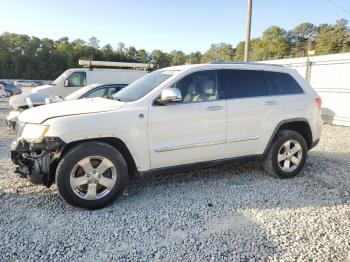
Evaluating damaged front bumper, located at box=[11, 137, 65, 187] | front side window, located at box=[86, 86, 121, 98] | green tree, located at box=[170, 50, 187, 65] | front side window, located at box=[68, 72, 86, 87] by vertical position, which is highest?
green tree, located at box=[170, 50, 187, 65]

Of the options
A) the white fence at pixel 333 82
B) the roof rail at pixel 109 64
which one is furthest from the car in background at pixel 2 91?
Result: the white fence at pixel 333 82

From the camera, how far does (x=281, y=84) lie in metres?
5.20

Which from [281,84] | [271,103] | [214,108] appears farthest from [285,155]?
[214,108]

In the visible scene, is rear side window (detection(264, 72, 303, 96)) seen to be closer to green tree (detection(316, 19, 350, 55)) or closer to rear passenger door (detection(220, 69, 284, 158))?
rear passenger door (detection(220, 69, 284, 158))

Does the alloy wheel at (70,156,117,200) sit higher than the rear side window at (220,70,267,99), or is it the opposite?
the rear side window at (220,70,267,99)

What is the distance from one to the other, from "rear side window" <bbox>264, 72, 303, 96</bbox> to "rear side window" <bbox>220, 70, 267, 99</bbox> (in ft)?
0.47

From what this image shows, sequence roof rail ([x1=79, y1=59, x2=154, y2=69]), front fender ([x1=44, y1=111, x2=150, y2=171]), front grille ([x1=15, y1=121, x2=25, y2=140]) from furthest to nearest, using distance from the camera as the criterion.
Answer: roof rail ([x1=79, y1=59, x2=154, y2=69]) → front grille ([x1=15, y1=121, x2=25, y2=140]) → front fender ([x1=44, y1=111, x2=150, y2=171])

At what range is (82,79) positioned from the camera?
13383 mm

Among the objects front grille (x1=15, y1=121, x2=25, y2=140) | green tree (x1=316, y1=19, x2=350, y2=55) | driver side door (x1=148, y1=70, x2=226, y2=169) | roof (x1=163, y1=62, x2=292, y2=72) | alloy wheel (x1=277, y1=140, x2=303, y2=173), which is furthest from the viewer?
green tree (x1=316, y1=19, x2=350, y2=55)

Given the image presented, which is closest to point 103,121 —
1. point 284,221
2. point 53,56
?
point 284,221

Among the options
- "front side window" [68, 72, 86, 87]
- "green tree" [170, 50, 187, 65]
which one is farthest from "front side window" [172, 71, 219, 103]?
"green tree" [170, 50, 187, 65]

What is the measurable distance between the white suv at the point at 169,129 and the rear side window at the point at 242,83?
0.02 metres

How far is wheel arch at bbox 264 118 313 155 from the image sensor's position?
505 cm

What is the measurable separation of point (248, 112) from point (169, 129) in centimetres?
135
